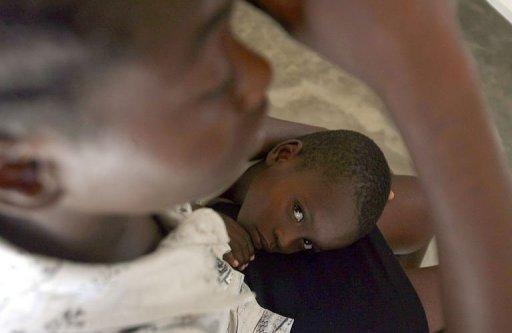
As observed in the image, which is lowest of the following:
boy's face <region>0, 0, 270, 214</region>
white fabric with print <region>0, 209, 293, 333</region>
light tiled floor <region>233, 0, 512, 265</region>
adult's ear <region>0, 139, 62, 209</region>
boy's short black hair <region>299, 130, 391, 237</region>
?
light tiled floor <region>233, 0, 512, 265</region>

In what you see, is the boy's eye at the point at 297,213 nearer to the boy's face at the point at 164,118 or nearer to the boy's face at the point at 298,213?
the boy's face at the point at 298,213

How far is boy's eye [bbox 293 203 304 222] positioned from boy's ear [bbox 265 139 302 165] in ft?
0.25

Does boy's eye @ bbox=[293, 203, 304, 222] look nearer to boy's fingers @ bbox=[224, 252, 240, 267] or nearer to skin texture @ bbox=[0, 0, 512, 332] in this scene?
boy's fingers @ bbox=[224, 252, 240, 267]

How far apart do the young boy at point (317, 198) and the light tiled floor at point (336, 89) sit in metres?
0.34

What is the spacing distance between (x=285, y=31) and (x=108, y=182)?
14cm

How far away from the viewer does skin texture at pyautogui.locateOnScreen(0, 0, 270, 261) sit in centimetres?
33

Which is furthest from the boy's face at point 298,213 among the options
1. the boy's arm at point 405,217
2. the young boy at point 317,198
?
the boy's arm at point 405,217

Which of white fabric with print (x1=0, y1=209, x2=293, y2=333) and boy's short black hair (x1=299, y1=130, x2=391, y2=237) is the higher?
white fabric with print (x1=0, y1=209, x2=293, y2=333)

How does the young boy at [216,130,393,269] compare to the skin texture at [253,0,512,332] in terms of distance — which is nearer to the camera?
the skin texture at [253,0,512,332]

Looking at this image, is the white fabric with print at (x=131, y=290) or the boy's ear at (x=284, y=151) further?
the boy's ear at (x=284, y=151)

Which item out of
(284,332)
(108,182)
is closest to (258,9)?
(108,182)

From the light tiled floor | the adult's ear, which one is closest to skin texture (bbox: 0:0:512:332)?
the adult's ear

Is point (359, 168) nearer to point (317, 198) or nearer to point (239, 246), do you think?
point (317, 198)

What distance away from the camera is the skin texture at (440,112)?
314 millimetres
